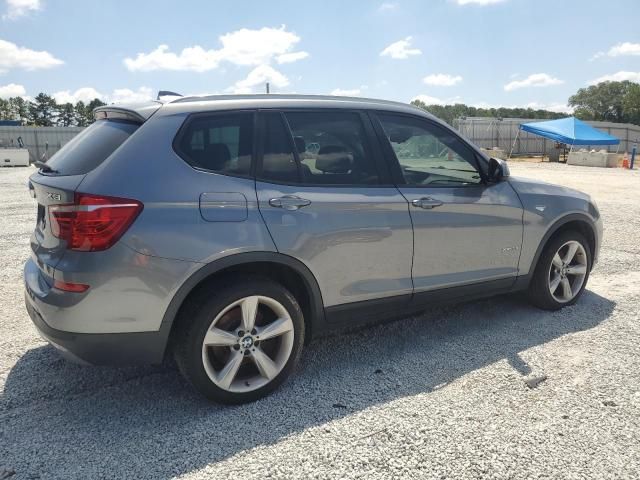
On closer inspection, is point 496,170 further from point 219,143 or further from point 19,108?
point 19,108

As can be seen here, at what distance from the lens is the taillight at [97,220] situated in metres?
2.48

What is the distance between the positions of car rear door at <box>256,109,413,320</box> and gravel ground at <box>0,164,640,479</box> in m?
0.53

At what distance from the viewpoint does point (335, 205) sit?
3.07 m

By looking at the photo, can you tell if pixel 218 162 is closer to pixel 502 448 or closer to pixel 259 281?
pixel 259 281

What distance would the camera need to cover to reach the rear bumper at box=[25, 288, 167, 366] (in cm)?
257

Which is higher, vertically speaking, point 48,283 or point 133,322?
point 48,283

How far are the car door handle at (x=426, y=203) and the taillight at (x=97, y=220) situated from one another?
1815mm

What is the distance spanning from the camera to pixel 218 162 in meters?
2.83

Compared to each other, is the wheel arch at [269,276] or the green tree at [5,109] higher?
the green tree at [5,109]

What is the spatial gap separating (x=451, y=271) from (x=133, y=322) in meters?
2.20

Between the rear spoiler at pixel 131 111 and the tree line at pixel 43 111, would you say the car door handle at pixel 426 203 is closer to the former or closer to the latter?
the rear spoiler at pixel 131 111

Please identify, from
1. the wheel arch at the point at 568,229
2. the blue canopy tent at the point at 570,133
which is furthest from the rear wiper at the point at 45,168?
the blue canopy tent at the point at 570,133

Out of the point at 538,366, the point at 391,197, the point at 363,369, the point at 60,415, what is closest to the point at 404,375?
the point at 363,369

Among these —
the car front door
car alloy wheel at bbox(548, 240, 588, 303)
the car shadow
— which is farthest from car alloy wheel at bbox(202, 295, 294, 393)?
car alloy wheel at bbox(548, 240, 588, 303)
